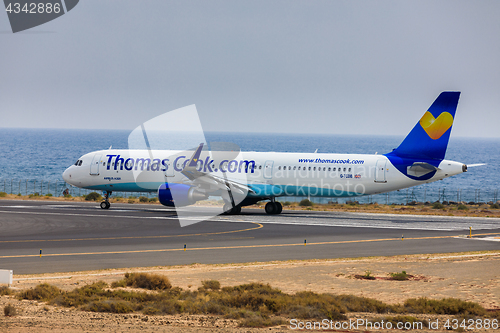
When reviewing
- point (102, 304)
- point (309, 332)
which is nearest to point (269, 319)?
point (309, 332)

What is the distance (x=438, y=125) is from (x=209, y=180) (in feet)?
52.0

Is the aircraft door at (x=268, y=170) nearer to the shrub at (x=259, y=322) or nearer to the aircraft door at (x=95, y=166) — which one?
the aircraft door at (x=95, y=166)

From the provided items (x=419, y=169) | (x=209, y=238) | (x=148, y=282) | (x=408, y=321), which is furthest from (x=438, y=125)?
(x=408, y=321)

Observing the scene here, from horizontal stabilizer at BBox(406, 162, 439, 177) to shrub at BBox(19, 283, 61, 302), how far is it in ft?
88.8

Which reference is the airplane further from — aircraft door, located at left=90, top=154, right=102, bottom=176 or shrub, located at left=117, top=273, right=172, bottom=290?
shrub, located at left=117, top=273, right=172, bottom=290

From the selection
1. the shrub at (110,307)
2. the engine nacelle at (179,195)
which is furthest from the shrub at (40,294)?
the engine nacelle at (179,195)

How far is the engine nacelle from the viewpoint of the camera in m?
38.0

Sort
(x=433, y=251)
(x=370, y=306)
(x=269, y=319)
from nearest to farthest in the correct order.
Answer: (x=269, y=319), (x=370, y=306), (x=433, y=251)

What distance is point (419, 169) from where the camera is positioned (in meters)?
36.9

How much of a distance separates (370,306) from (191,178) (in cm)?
2579

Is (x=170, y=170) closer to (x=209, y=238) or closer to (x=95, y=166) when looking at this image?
(x=95, y=166)

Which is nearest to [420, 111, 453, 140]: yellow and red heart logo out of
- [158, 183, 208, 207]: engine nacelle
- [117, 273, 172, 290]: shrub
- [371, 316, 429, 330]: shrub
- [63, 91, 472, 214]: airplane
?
[63, 91, 472, 214]: airplane

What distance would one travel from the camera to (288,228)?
33.0 metres

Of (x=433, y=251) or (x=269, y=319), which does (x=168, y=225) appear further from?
(x=269, y=319)
